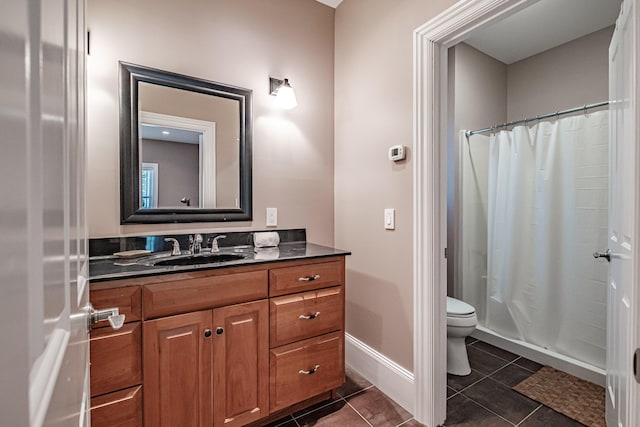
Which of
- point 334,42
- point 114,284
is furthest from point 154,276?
point 334,42

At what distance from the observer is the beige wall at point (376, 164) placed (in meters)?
1.78

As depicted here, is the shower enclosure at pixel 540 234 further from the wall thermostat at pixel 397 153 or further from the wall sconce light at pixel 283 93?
the wall sconce light at pixel 283 93

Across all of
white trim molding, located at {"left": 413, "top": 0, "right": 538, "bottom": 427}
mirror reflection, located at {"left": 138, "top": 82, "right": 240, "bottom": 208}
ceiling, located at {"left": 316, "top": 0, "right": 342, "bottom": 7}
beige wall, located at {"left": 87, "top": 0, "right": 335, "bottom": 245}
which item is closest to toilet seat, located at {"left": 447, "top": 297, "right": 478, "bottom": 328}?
white trim molding, located at {"left": 413, "top": 0, "right": 538, "bottom": 427}

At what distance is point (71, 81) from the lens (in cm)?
51

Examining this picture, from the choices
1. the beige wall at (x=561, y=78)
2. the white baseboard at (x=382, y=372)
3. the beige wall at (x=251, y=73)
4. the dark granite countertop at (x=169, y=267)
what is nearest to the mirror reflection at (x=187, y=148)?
the beige wall at (x=251, y=73)

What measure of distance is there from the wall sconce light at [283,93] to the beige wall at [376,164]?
17.8 inches

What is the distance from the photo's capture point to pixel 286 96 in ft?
6.76

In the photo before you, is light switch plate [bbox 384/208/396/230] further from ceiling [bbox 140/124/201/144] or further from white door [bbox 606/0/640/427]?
ceiling [bbox 140/124/201/144]

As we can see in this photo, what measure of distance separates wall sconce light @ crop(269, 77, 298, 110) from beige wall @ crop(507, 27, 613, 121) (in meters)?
2.43

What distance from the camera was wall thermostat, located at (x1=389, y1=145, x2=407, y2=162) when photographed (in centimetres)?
177

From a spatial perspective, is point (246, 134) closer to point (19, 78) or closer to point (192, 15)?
point (192, 15)

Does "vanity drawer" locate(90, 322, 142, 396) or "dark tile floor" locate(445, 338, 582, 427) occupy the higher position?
"vanity drawer" locate(90, 322, 142, 396)

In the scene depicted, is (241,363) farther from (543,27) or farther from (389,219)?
(543,27)

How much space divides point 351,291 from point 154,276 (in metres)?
1.42
